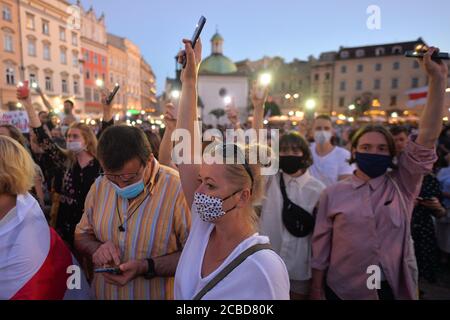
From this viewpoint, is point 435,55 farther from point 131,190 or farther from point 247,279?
point 131,190

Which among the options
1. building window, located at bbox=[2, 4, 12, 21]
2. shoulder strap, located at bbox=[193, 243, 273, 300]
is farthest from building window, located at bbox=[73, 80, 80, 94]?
shoulder strap, located at bbox=[193, 243, 273, 300]

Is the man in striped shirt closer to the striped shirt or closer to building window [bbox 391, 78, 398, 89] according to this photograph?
the striped shirt

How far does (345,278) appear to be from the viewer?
2334mm

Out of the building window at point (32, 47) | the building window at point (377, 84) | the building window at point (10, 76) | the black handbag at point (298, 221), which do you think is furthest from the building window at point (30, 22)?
the building window at point (377, 84)

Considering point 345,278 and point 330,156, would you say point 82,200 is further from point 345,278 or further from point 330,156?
point 330,156

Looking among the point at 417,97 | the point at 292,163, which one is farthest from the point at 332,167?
the point at 417,97

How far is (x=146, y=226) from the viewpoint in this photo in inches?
78.8

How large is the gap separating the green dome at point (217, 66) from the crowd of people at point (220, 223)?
49.8 m

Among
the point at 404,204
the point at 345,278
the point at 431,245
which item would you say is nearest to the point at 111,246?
the point at 345,278

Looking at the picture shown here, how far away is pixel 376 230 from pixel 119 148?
1.94 meters

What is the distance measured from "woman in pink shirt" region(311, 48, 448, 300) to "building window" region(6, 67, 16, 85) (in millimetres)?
36069

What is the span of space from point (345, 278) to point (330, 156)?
8.05ft

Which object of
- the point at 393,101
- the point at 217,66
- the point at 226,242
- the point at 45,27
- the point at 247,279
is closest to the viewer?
the point at 247,279

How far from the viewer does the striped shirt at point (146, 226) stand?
2.00m
